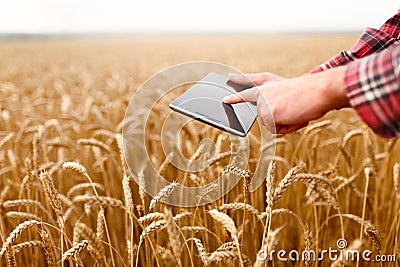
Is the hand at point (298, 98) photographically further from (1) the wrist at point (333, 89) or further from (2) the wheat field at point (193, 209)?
(2) the wheat field at point (193, 209)

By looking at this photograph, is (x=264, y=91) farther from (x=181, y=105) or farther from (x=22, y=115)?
(x=22, y=115)

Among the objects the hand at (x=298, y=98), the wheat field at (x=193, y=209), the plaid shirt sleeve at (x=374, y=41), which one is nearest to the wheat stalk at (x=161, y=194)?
the wheat field at (x=193, y=209)

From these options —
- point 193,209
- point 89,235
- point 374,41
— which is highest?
point 374,41

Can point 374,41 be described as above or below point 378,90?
above

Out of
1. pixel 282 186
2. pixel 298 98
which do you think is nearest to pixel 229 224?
pixel 282 186

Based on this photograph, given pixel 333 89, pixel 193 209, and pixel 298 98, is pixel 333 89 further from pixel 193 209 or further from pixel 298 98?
pixel 193 209

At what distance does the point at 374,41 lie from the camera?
5.29 ft

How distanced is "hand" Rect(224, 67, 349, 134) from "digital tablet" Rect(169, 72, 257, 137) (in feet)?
0.13

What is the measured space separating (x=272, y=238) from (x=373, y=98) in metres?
0.47

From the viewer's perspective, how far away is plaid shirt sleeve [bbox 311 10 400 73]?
5.18 feet

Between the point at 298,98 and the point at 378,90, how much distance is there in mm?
A: 216

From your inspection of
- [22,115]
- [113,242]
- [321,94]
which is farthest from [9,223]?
[22,115]

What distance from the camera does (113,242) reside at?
6.41 feet

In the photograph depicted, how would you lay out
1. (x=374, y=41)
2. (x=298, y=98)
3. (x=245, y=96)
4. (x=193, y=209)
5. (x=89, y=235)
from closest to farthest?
(x=89, y=235) < (x=298, y=98) < (x=245, y=96) < (x=374, y=41) < (x=193, y=209)
